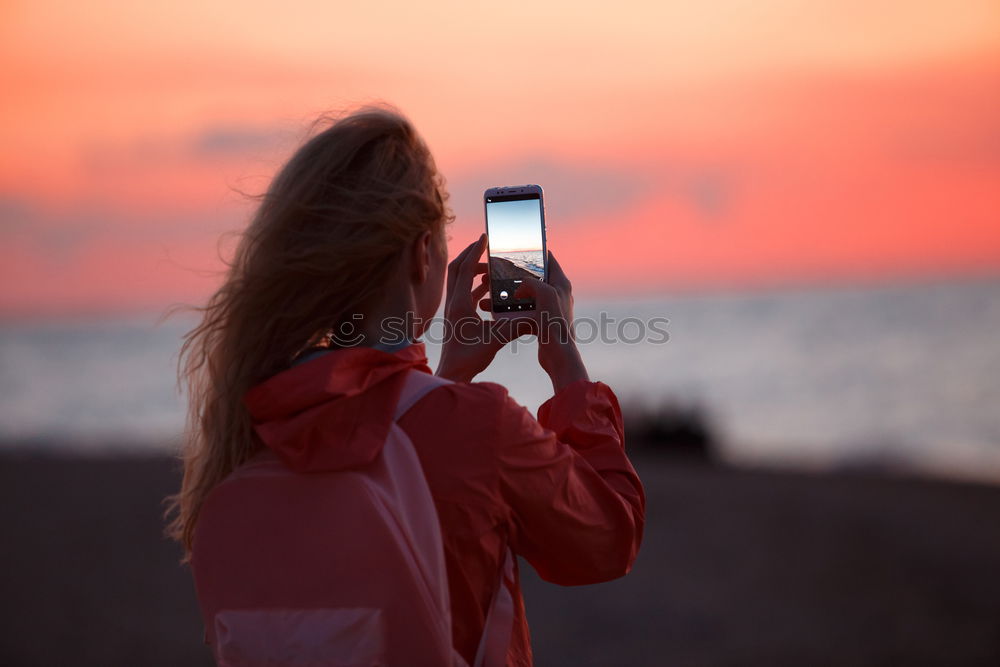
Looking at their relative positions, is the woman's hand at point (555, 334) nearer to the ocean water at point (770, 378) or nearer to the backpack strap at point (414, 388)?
the backpack strap at point (414, 388)

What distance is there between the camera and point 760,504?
832 cm

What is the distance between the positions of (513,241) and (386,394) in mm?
818

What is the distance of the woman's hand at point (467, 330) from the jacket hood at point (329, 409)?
1.47ft

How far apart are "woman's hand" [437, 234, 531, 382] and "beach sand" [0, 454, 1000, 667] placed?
424 centimetres

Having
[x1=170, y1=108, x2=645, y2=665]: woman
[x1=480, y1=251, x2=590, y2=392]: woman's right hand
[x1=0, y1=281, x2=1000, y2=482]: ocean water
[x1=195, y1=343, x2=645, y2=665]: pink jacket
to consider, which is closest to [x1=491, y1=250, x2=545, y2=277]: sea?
[x1=480, y1=251, x2=590, y2=392]: woman's right hand

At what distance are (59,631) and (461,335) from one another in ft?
18.3

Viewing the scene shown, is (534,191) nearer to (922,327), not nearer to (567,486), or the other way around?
(567,486)

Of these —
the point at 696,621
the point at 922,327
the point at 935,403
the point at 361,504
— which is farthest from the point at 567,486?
the point at 922,327

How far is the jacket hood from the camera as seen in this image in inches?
62.4

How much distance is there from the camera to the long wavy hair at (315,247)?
5.58 feet

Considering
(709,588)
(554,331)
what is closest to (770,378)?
(709,588)

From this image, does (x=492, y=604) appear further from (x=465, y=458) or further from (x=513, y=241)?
(x=513, y=241)

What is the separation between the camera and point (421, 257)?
179cm

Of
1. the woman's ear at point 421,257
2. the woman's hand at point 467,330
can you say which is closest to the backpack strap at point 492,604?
the woman's ear at point 421,257
